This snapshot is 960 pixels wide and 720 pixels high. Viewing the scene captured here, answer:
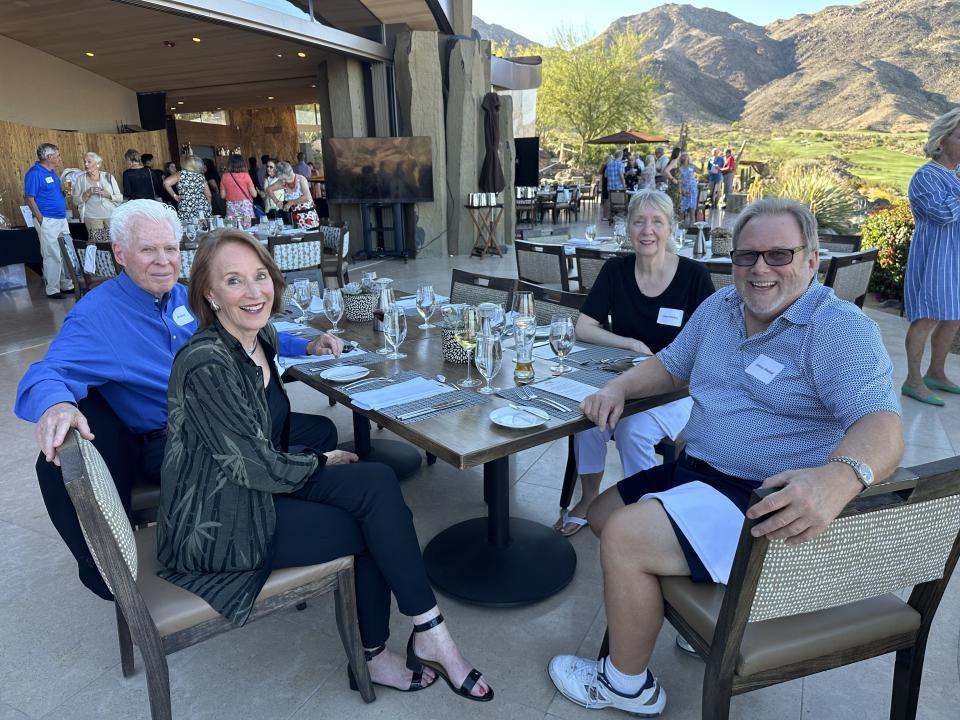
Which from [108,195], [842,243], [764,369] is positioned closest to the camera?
[764,369]

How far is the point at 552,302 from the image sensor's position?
3205 millimetres

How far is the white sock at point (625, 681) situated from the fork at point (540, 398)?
700mm

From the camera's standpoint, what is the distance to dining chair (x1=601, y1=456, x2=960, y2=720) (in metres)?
1.18

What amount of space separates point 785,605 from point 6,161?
42.6ft

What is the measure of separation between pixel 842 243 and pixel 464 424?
4716 mm

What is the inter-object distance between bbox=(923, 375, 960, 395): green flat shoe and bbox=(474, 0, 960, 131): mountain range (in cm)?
3514

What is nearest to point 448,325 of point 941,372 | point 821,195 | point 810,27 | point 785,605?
point 785,605

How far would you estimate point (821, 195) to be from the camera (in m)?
8.53

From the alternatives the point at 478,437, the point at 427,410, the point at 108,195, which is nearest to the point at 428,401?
the point at 427,410

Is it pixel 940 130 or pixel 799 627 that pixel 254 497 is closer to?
pixel 799 627

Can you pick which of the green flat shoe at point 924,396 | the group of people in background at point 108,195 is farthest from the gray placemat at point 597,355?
the group of people in background at point 108,195

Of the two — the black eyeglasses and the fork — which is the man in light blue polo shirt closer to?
the fork

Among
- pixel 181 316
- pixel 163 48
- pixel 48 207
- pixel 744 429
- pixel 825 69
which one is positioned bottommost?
pixel 744 429

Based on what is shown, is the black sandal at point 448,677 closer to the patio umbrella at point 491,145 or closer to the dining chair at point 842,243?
the dining chair at point 842,243
